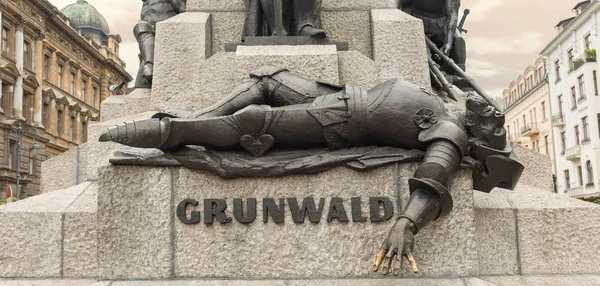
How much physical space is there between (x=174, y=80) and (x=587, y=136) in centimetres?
4510

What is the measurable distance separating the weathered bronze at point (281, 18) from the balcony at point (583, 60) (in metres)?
42.5

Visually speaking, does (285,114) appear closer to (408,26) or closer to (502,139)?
(502,139)

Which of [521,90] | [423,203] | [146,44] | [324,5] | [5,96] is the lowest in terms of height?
[423,203]

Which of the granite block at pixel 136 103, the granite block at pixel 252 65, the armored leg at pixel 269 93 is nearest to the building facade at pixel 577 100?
the granite block at pixel 136 103

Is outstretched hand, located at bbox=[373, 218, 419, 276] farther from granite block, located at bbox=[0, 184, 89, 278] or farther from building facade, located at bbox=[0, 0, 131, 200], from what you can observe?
building facade, located at bbox=[0, 0, 131, 200]

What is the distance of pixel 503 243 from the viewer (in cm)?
412

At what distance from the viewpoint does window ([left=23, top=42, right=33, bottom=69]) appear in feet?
139

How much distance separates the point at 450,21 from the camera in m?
7.44

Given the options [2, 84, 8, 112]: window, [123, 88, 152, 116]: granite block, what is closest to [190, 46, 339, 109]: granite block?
[123, 88, 152, 116]: granite block

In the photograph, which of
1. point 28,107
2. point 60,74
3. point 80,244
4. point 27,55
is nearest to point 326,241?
point 80,244

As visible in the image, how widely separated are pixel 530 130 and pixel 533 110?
95.0 inches

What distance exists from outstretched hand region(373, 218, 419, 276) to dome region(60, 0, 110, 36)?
212 ft

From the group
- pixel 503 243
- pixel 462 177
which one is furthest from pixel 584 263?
pixel 462 177

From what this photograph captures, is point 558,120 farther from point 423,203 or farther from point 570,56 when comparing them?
point 423,203
